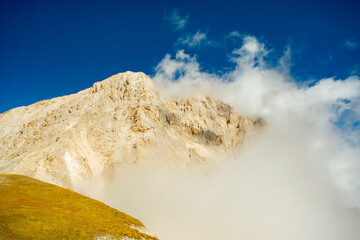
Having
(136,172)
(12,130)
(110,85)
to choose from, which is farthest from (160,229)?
(12,130)

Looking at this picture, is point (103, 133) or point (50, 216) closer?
point (50, 216)

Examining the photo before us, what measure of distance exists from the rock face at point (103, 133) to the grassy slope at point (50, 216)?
57.0m

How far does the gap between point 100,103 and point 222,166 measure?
98.7 m

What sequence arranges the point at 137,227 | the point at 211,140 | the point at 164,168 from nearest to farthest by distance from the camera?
the point at 137,227, the point at 164,168, the point at 211,140

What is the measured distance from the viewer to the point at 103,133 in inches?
5492

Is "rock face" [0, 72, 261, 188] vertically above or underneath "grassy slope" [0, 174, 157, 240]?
above

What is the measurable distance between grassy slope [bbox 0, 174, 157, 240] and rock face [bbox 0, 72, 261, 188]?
2246 inches

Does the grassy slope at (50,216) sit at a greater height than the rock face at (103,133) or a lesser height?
lesser

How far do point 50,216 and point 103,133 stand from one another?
102 metres

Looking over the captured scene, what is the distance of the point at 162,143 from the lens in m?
148

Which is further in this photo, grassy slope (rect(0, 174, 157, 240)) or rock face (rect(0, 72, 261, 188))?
rock face (rect(0, 72, 261, 188))

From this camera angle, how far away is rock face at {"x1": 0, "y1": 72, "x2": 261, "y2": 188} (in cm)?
11788

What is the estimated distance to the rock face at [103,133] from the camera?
117875mm

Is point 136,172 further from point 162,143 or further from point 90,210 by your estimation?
point 90,210
